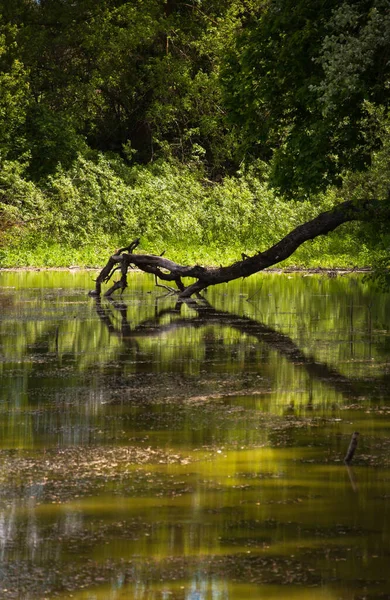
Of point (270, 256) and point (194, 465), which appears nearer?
point (194, 465)

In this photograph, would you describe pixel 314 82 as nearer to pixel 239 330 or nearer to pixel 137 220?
pixel 239 330

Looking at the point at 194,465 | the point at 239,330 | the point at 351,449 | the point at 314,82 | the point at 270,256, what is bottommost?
the point at 194,465

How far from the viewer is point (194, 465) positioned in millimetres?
10234

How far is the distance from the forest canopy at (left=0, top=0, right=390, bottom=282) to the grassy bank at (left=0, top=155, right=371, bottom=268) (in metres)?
0.08

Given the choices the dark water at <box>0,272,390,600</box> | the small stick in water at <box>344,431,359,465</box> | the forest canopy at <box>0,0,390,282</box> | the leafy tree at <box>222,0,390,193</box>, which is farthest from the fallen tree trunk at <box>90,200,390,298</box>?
the small stick in water at <box>344,431,359,465</box>

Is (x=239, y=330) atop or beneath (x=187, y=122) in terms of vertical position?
beneath

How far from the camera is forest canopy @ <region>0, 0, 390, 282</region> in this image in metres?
23.9

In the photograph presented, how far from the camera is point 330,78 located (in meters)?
20.9

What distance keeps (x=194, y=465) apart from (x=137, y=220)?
36086 millimetres

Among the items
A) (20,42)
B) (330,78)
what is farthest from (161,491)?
(20,42)

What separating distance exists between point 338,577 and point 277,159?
20655mm

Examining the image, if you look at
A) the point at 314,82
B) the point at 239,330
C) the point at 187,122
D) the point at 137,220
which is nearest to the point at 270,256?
the point at 314,82

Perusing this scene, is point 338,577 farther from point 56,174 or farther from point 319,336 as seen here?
point 56,174

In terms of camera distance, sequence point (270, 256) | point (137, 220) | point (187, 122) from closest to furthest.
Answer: point (270, 256), point (137, 220), point (187, 122)
